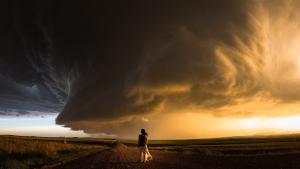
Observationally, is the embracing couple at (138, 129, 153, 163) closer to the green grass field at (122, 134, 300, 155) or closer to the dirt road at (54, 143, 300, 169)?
the dirt road at (54, 143, 300, 169)

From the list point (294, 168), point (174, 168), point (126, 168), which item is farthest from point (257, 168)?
point (126, 168)

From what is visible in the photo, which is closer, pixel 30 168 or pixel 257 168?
pixel 257 168

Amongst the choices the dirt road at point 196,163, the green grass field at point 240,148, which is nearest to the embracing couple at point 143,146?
the dirt road at point 196,163

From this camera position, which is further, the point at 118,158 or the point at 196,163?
the point at 118,158

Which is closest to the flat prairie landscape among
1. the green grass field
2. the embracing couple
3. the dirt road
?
the dirt road

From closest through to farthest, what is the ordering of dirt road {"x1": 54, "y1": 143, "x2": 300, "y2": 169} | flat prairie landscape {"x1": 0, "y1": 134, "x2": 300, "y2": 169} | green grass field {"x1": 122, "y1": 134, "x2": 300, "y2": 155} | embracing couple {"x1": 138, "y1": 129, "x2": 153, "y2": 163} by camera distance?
dirt road {"x1": 54, "y1": 143, "x2": 300, "y2": 169} < flat prairie landscape {"x1": 0, "y1": 134, "x2": 300, "y2": 169} < embracing couple {"x1": 138, "y1": 129, "x2": 153, "y2": 163} < green grass field {"x1": 122, "y1": 134, "x2": 300, "y2": 155}

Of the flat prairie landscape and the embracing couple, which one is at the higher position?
the embracing couple

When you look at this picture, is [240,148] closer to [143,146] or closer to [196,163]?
[143,146]

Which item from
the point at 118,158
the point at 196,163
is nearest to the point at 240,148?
the point at 118,158

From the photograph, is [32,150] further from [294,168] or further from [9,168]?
[294,168]

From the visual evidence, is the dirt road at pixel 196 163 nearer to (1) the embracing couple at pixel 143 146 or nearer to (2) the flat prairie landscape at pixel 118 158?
(2) the flat prairie landscape at pixel 118 158

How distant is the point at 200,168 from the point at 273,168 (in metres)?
3.83

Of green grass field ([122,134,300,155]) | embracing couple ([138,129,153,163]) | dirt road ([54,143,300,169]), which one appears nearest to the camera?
dirt road ([54,143,300,169])

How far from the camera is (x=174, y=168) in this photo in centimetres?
1418
